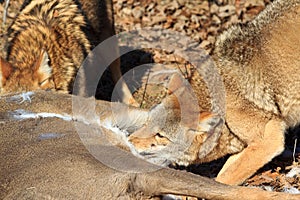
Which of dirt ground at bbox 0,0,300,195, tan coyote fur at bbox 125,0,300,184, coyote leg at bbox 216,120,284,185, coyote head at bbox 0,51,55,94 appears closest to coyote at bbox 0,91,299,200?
tan coyote fur at bbox 125,0,300,184

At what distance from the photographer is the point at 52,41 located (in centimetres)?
676

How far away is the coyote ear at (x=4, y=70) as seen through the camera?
6199 mm

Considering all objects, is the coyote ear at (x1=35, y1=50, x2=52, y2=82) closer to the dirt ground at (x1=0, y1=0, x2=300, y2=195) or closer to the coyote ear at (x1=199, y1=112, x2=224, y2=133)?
→ the dirt ground at (x1=0, y1=0, x2=300, y2=195)

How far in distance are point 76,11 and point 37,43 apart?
74cm

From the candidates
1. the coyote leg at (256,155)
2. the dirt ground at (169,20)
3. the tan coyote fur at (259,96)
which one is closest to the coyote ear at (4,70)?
the dirt ground at (169,20)

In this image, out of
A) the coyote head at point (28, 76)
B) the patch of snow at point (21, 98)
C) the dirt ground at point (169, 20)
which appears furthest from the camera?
the dirt ground at point (169, 20)

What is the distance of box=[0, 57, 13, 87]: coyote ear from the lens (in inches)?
244

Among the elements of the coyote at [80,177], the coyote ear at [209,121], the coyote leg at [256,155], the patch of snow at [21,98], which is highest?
the patch of snow at [21,98]

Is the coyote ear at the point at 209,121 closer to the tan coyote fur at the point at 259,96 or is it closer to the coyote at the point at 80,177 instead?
the tan coyote fur at the point at 259,96

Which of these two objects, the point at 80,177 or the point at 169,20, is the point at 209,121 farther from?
the point at 169,20

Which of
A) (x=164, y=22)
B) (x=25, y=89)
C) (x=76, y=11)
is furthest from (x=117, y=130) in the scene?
(x=164, y=22)

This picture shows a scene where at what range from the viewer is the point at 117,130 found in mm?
4930

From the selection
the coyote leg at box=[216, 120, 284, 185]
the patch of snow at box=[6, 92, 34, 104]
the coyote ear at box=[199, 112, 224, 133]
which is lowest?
the coyote leg at box=[216, 120, 284, 185]

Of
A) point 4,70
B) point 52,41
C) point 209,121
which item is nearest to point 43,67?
point 4,70
